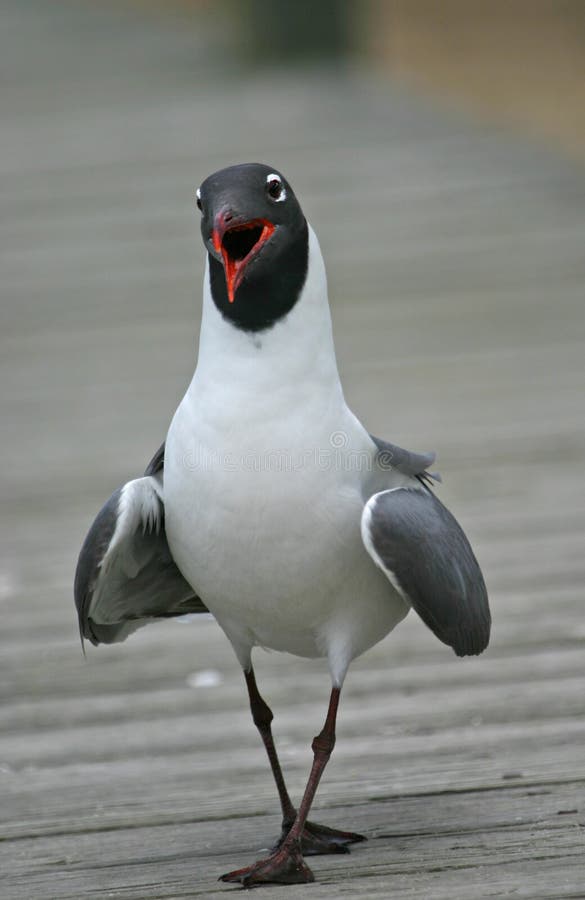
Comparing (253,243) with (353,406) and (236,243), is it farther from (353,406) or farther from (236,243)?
(353,406)

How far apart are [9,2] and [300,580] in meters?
12.8

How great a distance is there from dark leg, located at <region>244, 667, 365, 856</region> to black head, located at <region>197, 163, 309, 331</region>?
747 mm

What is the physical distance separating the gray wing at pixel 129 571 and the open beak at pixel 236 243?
45cm

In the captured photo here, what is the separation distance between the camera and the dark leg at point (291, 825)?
2.90 meters

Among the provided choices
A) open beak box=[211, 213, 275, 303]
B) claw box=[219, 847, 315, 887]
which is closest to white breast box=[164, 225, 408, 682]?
open beak box=[211, 213, 275, 303]

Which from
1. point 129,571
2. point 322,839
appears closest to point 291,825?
point 322,839

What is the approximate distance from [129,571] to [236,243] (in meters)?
0.69

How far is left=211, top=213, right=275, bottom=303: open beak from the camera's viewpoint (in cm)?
261

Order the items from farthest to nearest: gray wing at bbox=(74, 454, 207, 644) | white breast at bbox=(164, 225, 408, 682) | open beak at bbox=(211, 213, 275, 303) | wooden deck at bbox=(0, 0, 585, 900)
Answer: wooden deck at bbox=(0, 0, 585, 900) < gray wing at bbox=(74, 454, 207, 644) < white breast at bbox=(164, 225, 408, 682) < open beak at bbox=(211, 213, 275, 303)

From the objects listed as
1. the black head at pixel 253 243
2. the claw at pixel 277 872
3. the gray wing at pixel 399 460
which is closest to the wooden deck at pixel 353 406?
the claw at pixel 277 872

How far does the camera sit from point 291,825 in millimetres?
2951

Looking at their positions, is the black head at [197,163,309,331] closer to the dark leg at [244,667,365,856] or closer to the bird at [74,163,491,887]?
the bird at [74,163,491,887]

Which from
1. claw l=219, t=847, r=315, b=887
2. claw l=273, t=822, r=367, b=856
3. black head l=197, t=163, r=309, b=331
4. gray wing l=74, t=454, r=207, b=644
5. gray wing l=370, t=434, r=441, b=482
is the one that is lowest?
claw l=273, t=822, r=367, b=856

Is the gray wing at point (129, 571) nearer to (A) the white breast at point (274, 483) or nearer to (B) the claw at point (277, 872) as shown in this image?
(A) the white breast at point (274, 483)
